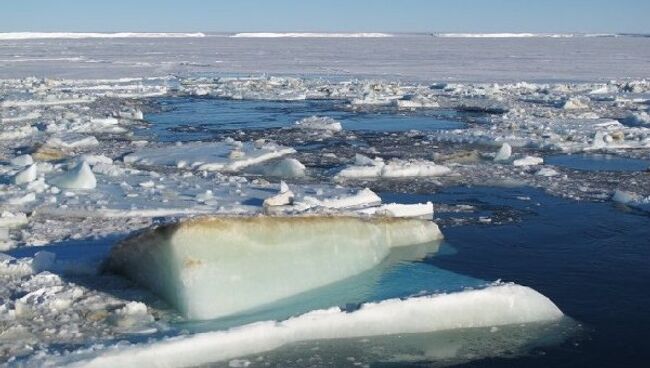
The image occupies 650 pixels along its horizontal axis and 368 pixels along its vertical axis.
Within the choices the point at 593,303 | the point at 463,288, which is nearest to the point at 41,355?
the point at 463,288

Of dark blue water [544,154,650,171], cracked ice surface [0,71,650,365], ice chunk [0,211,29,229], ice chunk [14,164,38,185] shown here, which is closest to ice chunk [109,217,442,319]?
cracked ice surface [0,71,650,365]

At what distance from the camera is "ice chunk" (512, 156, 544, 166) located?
11.5 metres

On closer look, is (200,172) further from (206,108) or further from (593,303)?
(206,108)

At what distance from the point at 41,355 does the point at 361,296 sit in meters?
2.28

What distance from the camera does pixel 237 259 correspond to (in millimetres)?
5656

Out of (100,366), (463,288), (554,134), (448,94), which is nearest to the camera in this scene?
(100,366)

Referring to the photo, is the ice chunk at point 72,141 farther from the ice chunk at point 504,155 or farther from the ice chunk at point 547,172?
the ice chunk at point 547,172

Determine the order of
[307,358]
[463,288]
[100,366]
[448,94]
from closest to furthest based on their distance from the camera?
[100,366] → [307,358] → [463,288] → [448,94]

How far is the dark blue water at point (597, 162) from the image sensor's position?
11.5 meters

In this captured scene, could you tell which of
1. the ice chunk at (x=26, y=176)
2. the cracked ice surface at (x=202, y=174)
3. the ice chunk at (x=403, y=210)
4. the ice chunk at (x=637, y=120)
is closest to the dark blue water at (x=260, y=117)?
the cracked ice surface at (x=202, y=174)

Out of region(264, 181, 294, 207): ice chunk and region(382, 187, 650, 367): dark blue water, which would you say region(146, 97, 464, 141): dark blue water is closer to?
region(264, 181, 294, 207): ice chunk

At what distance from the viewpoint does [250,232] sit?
19.0 ft

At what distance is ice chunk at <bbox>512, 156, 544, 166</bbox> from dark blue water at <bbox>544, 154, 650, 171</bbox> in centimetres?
26

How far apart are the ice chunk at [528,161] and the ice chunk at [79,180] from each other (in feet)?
20.1
